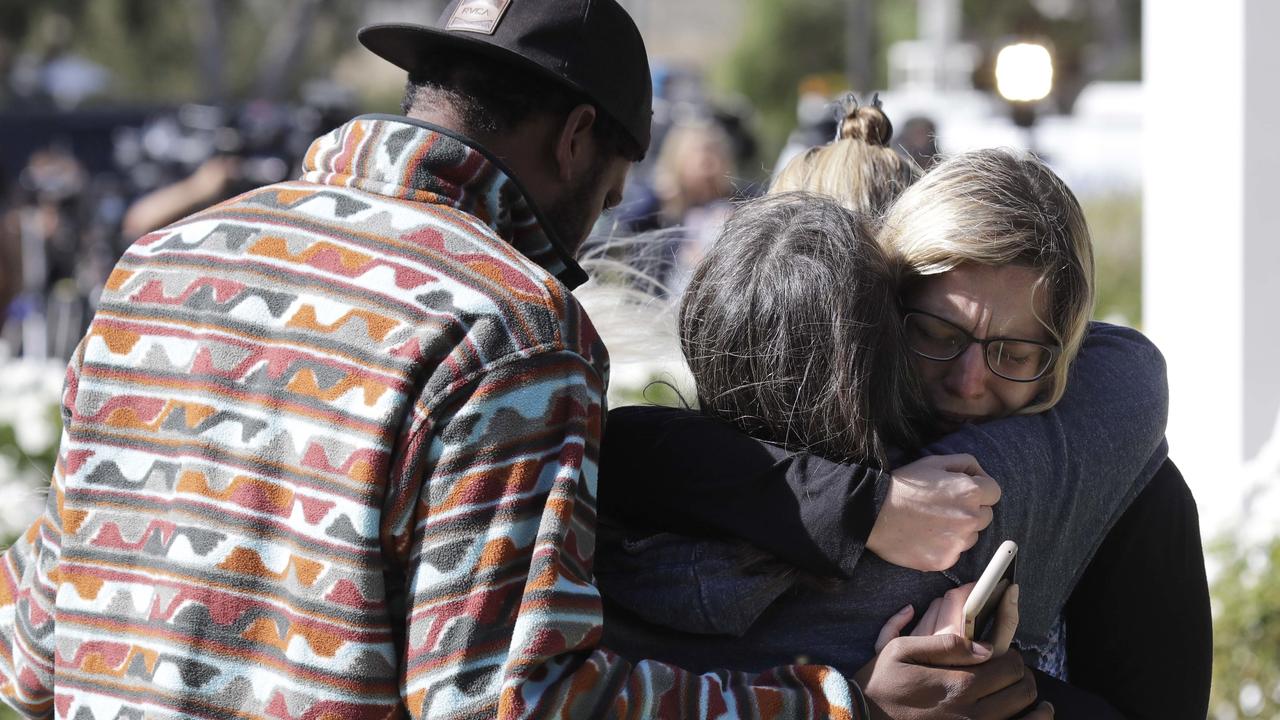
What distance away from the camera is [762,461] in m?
1.55

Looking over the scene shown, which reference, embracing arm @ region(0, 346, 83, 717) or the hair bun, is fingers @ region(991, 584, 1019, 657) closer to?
the hair bun

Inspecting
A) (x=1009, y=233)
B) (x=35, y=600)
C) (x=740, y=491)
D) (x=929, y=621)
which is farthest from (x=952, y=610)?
(x=35, y=600)

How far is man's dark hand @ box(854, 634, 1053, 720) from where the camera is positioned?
147 cm

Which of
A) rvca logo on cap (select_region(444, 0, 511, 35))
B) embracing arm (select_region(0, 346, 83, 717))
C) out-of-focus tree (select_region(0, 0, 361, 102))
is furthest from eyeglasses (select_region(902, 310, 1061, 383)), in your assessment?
out-of-focus tree (select_region(0, 0, 361, 102))

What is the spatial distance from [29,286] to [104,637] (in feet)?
28.6

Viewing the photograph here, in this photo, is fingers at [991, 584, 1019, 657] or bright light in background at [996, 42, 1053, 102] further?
bright light in background at [996, 42, 1053, 102]

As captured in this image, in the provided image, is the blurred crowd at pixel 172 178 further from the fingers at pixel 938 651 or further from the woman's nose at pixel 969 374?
the fingers at pixel 938 651

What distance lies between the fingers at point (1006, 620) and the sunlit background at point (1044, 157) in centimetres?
69

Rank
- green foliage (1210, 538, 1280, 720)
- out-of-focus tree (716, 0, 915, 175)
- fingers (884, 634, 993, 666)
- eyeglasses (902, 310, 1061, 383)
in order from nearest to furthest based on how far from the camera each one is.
Result: fingers (884, 634, 993, 666) < eyeglasses (902, 310, 1061, 383) < green foliage (1210, 538, 1280, 720) < out-of-focus tree (716, 0, 915, 175)

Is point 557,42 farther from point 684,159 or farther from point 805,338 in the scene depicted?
point 684,159

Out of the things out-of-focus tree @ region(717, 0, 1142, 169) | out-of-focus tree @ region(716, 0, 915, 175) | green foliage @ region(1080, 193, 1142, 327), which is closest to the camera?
green foliage @ region(1080, 193, 1142, 327)

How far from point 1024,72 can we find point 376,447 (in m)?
3.97

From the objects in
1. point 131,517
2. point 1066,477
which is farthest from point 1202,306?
point 131,517

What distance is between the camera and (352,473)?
4.51 feet
